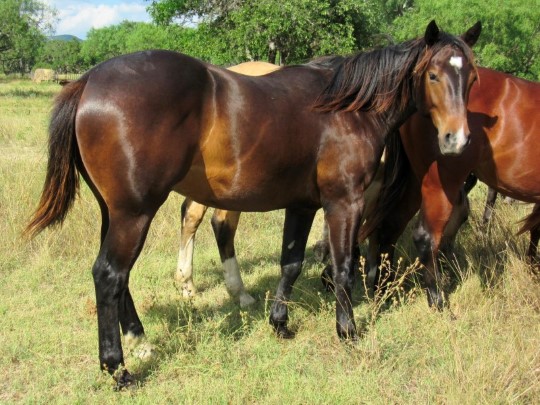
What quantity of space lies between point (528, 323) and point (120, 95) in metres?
2.96

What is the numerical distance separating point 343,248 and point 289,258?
1.79 ft

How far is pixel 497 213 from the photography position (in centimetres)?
542

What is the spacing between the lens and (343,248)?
3.36 m

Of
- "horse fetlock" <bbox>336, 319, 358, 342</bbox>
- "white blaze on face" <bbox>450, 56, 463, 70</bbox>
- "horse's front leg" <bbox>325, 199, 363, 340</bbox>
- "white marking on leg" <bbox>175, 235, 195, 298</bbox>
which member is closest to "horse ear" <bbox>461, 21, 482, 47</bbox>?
"white blaze on face" <bbox>450, 56, 463, 70</bbox>

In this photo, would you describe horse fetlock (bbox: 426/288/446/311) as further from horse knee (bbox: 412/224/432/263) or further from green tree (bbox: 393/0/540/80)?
green tree (bbox: 393/0/540/80)

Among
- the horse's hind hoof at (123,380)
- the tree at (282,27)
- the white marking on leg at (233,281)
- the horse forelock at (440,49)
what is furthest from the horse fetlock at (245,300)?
the tree at (282,27)

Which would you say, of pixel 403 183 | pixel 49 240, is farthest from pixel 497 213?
pixel 49 240

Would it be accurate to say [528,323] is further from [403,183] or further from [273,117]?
[273,117]

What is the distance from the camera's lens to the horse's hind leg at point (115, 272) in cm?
276

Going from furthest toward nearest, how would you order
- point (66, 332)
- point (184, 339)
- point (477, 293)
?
1. point (477, 293)
2. point (66, 332)
3. point (184, 339)

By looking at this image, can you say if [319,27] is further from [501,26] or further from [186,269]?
[186,269]

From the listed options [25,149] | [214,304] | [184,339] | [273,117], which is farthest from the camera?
[25,149]

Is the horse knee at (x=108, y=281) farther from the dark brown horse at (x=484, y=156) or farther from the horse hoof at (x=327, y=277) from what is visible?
the dark brown horse at (x=484, y=156)

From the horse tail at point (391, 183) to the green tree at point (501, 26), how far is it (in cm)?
1614
